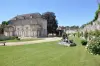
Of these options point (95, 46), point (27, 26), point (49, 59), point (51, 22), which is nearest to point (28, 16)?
point (27, 26)

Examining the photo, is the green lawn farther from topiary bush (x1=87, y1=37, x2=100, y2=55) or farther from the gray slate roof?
the gray slate roof

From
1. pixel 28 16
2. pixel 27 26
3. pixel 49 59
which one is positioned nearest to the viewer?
pixel 49 59

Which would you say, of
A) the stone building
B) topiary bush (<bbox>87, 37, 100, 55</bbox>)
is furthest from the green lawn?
the stone building

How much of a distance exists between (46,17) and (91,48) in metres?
88.4

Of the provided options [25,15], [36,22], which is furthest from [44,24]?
[25,15]

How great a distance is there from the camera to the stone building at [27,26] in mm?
95550

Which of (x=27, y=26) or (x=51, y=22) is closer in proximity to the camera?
(x=27, y=26)

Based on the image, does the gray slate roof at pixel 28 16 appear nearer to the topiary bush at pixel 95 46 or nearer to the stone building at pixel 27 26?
the stone building at pixel 27 26

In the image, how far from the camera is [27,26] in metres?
100

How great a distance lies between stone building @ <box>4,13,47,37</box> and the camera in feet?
313

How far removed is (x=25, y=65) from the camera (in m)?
14.1

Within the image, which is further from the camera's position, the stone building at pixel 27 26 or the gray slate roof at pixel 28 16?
the gray slate roof at pixel 28 16

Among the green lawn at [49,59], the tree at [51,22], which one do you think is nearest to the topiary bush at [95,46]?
the green lawn at [49,59]

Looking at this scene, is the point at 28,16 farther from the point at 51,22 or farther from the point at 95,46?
the point at 95,46
